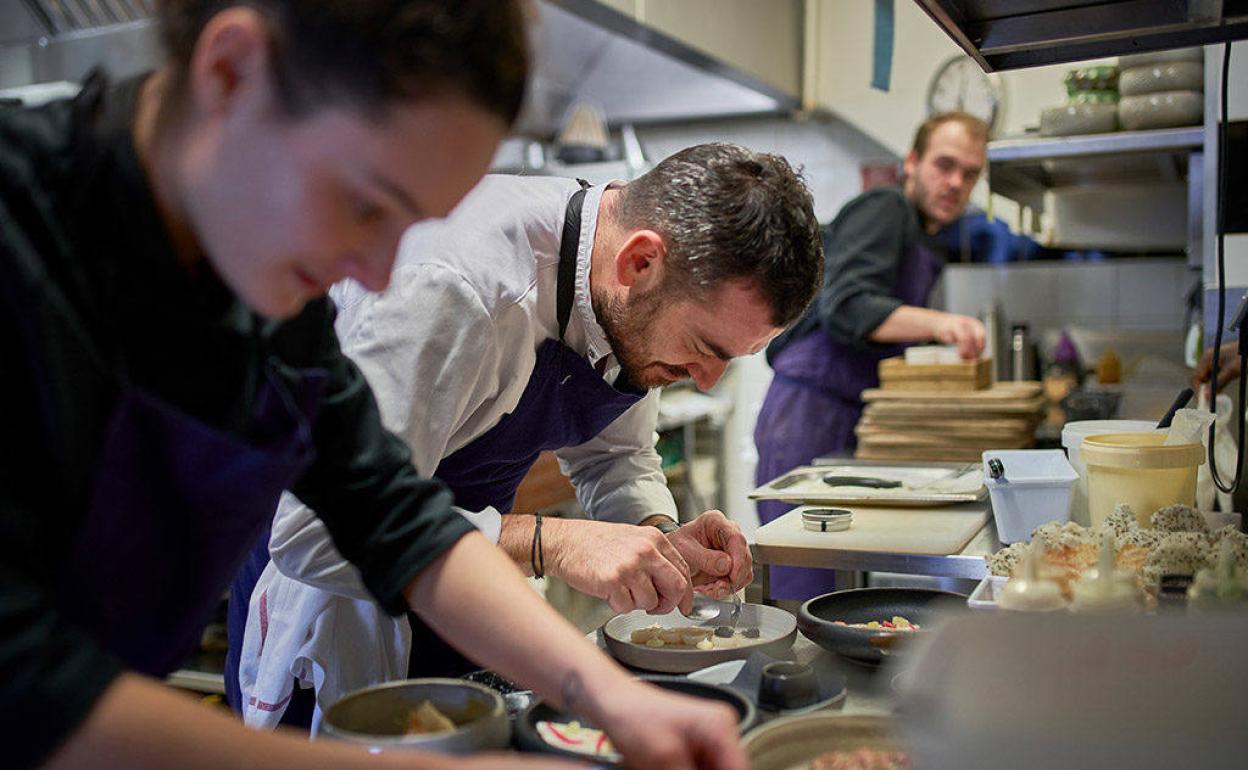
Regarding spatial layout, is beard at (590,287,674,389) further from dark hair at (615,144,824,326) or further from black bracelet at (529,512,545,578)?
black bracelet at (529,512,545,578)

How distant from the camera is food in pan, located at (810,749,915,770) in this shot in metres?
0.98

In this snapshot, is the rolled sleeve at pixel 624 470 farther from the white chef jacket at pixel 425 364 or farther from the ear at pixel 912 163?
the ear at pixel 912 163

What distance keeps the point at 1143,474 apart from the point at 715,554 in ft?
2.23

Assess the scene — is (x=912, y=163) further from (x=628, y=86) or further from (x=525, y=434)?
(x=525, y=434)

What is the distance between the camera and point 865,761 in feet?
3.26

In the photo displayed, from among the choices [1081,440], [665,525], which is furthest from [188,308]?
[1081,440]

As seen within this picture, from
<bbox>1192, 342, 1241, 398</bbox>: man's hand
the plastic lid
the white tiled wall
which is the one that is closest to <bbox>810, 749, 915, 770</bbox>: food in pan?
the plastic lid

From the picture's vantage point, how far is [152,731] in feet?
2.20

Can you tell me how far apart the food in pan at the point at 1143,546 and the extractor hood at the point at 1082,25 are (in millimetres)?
668

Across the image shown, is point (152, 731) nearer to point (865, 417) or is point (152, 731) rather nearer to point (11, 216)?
point (11, 216)

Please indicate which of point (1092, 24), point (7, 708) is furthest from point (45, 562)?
point (1092, 24)

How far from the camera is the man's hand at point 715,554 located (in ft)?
5.26

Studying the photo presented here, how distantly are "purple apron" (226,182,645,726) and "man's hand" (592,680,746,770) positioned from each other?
0.75m

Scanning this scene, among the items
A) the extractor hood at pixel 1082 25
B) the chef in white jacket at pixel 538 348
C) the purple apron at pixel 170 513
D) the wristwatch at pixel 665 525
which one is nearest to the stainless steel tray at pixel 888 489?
the wristwatch at pixel 665 525
